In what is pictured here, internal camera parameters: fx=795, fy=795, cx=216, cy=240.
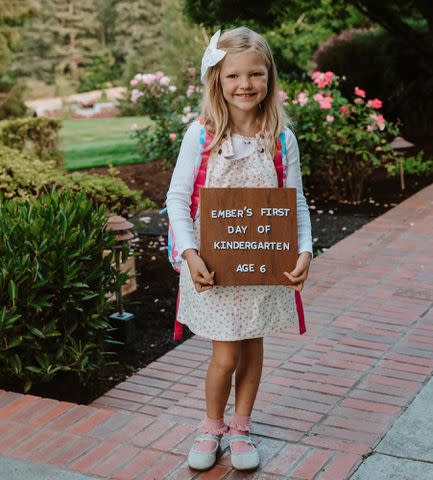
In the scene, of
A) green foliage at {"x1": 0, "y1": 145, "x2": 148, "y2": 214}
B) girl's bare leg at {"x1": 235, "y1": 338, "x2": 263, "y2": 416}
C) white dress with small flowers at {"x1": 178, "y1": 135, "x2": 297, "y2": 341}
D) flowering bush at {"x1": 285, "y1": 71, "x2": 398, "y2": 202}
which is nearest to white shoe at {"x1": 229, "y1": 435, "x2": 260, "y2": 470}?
girl's bare leg at {"x1": 235, "y1": 338, "x2": 263, "y2": 416}

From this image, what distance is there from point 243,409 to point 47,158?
8.22 metres

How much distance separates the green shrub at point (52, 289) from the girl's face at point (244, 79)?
130 centimetres

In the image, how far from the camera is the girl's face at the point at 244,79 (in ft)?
8.77

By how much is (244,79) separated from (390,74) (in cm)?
1114

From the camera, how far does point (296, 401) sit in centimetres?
354

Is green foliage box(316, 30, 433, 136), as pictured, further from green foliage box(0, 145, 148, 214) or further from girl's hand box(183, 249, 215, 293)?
girl's hand box(183, 249, 215, 293)

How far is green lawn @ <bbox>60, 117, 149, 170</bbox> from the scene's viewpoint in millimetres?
14016

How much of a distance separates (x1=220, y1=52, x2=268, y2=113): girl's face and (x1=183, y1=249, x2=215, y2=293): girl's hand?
54cm

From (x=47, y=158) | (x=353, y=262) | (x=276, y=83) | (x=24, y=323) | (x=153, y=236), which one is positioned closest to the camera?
(x=276, y=83)

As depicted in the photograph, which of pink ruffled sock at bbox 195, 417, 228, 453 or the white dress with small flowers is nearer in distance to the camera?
the white dress with small flowers

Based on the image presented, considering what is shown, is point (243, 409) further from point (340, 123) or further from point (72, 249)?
point (340, 123)

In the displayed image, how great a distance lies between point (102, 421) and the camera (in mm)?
3217

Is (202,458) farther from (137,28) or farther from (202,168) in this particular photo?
(137,28)

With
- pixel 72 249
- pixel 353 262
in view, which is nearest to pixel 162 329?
pixel 72 249
